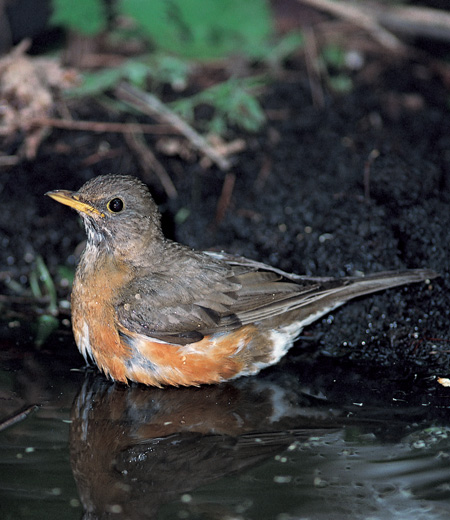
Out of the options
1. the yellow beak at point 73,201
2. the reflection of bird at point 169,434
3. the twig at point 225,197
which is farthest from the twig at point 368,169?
the yellow beak at point 73,201

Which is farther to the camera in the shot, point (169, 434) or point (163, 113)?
point (163, 113)

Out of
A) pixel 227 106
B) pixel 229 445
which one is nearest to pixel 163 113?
pixel 227 106

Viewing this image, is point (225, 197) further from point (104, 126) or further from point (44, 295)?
point (44, 295)

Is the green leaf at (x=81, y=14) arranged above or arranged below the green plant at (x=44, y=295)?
above

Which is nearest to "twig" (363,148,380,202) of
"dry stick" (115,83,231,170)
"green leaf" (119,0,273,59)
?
"dry stick" (115,83,231,170)

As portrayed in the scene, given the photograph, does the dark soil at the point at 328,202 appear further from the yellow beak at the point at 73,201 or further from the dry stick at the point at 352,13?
the yellow beak at the point at 73,201

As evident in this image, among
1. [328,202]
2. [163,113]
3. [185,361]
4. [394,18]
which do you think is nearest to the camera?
[185,361]

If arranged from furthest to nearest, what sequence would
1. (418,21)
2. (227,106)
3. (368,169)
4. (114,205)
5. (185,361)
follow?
(418,21)
(227,106)
(368,169)
(114,205)
(185,361)
